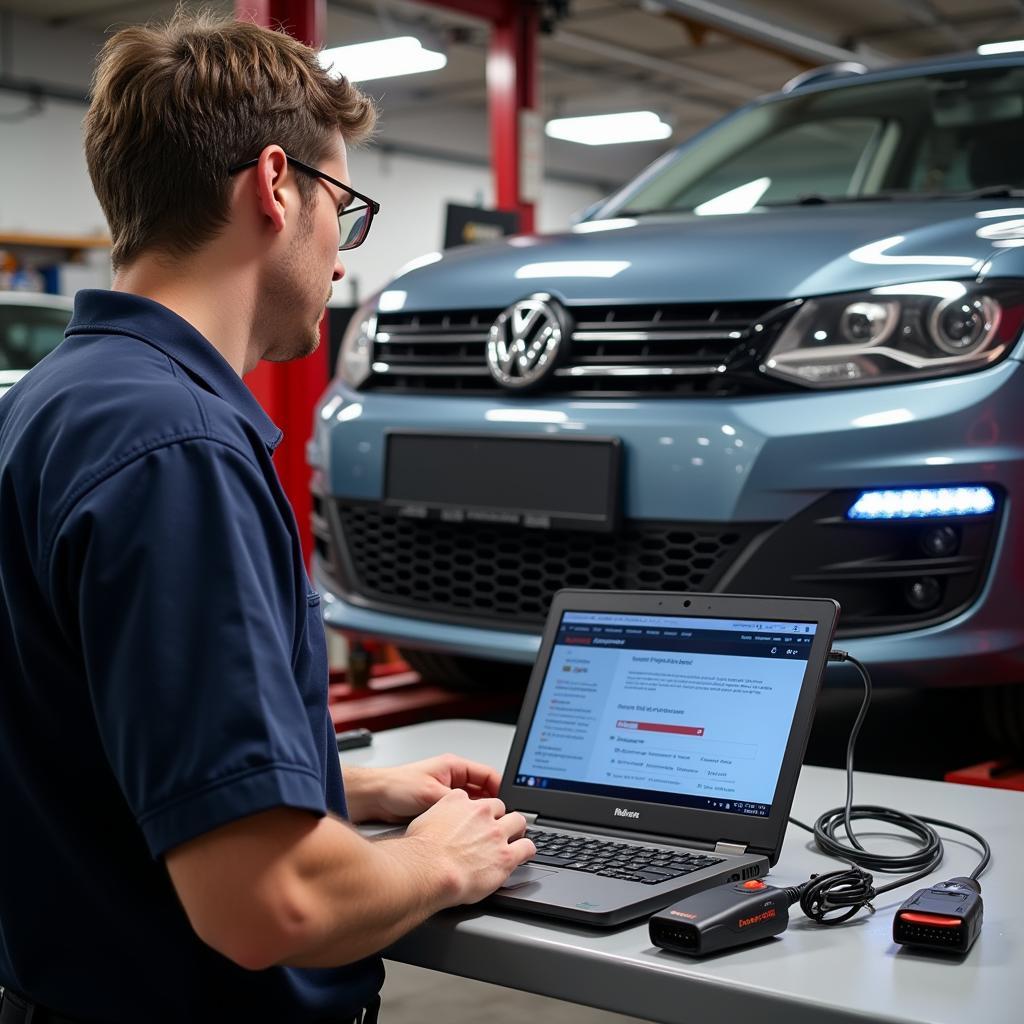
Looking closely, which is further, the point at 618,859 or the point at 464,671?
the point at 464,671

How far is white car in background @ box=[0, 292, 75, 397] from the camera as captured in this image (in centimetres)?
358

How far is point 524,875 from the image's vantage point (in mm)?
1324

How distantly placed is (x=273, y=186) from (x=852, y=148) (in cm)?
280

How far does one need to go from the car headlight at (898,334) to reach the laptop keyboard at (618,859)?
126 centimetres

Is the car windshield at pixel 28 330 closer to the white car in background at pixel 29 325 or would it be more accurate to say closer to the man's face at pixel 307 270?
the white car in background at pixel 29 325

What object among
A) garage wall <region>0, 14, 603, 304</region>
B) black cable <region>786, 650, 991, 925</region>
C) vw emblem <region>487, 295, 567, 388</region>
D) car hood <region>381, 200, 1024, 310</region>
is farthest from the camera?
garage wall <region>0, 14, 603, 304</region>

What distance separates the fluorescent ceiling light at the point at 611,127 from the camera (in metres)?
15.2

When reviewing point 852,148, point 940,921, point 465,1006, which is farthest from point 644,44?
point 940,921

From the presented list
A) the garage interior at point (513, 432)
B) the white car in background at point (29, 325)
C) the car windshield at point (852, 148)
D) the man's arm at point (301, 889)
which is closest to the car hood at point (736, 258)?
the garage interior at point (513, 432)

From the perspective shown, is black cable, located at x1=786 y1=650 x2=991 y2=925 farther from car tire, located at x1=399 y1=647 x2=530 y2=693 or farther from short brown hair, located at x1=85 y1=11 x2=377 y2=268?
car tire, located at x1=399 y1=647 x2=530 y2=693

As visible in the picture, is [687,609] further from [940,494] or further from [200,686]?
[940,494]

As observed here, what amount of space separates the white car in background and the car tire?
1.26 m

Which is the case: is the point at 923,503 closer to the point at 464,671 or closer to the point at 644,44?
the point at 464,671

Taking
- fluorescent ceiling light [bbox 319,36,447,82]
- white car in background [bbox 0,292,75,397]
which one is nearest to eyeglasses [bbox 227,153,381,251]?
white car in background [bbox 0,292,75,397]
